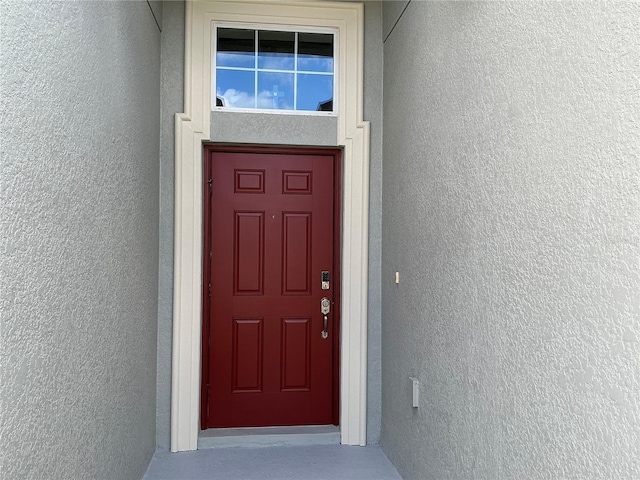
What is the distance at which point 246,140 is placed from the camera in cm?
327

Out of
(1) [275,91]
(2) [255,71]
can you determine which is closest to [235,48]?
(2) [255,71]

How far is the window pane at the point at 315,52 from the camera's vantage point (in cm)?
339

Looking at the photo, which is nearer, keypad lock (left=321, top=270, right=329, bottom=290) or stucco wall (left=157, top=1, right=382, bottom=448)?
stucco wall (left=157, top=1, right=382, bottom=448)

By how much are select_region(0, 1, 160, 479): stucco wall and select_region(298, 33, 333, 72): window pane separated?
1.09 m

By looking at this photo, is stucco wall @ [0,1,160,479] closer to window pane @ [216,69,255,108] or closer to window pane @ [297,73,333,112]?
window pane @ [216,69,255,108]

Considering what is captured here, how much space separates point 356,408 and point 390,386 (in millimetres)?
365

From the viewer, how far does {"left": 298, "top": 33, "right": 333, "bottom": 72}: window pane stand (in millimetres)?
3393

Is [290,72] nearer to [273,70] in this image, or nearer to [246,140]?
[273,70]

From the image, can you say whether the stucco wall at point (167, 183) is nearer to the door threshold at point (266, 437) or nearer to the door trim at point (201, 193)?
the door trim at point (201, 193)

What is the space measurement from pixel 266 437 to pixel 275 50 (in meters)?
2.69

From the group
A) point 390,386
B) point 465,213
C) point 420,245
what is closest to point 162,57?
point 420,245

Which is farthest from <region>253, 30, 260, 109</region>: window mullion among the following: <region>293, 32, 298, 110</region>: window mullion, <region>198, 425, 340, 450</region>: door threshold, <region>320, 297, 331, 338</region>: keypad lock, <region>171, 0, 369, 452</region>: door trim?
<region>198, 425, 340, 450</region>: door threshold

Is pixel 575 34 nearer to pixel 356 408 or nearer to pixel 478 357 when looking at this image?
pixel 478 357

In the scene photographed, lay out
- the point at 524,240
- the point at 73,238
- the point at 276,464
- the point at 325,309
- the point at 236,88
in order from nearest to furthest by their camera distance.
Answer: the point at 524,240 → the point at 73,238 → the point at 276,464 → the point at 236,88 → the point at 325,309
